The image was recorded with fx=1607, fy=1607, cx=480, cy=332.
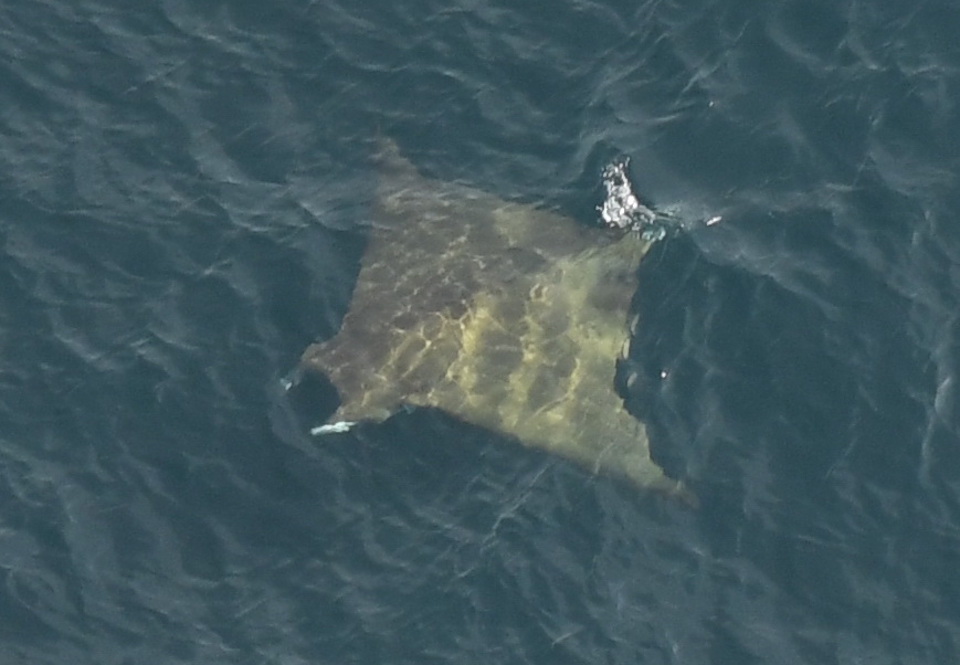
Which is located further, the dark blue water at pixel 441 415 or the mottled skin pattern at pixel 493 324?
the mottled skin pattern at pixel 493 324

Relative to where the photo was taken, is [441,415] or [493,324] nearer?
[441,415]

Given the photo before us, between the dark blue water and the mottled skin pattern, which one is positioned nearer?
the dark blue water

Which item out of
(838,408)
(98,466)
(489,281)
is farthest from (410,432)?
(838,408)

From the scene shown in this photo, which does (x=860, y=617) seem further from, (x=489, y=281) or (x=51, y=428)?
(x=51, y=428)

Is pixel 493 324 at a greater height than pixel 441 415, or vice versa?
pixel 493 324

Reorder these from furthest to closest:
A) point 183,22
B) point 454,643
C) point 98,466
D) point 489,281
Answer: point 183,22 < point 489,281 < point 98,466 < point 454,643
